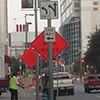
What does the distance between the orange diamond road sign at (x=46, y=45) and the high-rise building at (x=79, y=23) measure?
120 m

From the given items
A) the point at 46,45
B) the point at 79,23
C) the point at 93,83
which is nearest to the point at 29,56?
the point at 93,83

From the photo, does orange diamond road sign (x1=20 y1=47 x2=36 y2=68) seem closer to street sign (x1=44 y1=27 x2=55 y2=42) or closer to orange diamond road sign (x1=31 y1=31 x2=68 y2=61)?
orange diamond road sign (x1=31 y1=31 x2=68 y2=61)

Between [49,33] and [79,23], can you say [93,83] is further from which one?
[79,23]

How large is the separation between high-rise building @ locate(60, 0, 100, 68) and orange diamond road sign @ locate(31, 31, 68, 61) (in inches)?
4731

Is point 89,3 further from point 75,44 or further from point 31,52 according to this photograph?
point 31,52

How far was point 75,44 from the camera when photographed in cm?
15738

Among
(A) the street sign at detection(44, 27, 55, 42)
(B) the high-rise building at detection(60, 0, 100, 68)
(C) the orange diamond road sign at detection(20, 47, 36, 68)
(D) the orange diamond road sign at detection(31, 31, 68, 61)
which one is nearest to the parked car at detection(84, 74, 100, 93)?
(C) the orange diamond road sign at detection(20, 47, 36, 68)

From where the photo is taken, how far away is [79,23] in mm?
150250

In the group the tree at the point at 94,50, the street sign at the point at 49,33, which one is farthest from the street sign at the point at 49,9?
the tree at the point at 94,50

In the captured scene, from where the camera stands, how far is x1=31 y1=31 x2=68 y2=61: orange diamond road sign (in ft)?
59.0

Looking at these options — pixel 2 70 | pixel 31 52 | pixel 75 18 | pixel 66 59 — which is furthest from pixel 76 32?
pixel 31 52

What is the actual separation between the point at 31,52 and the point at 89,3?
118996mm

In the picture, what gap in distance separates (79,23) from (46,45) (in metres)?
132

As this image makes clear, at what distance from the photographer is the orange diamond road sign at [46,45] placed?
59.0 ft
